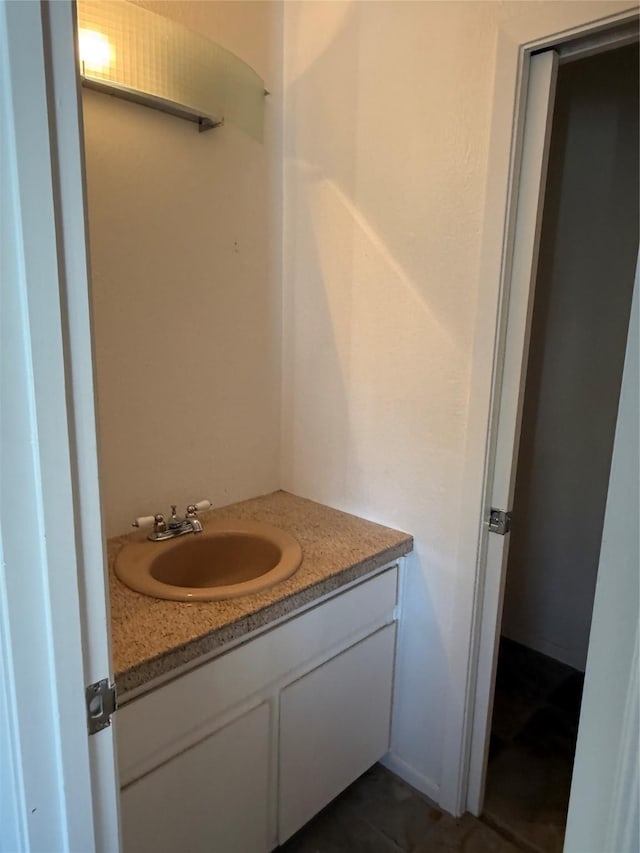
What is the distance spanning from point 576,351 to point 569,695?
1309 millimetres

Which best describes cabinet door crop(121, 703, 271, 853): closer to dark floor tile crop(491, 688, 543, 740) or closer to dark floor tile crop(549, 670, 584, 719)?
dark floor tile crop(491, 688, 543, 740)

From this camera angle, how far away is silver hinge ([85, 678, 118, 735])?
0.68 m

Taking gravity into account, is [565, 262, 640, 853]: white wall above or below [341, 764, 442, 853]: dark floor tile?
above

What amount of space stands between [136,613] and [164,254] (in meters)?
0.93

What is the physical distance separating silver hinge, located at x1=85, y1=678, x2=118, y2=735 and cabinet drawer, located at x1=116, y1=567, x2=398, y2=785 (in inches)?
13.8

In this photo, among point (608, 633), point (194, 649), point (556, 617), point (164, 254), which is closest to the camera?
point (608, 633)

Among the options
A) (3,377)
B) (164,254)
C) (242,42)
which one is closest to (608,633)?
(3,377)

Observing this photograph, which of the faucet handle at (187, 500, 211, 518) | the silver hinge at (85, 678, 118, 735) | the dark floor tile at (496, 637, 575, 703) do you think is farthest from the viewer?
the dark floor tile at (496, 637, 575, 703)

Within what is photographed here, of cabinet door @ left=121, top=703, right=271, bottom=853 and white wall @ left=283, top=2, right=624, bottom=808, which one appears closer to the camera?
cabinet door @ left=121, top=703, right=271, bottom=853

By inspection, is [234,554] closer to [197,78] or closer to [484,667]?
[484,667]

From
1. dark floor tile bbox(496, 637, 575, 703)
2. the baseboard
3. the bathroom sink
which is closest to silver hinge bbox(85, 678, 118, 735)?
the bathroom sink

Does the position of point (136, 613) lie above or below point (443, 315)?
below

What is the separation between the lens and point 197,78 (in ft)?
4.72

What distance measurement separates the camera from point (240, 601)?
4.02ft
